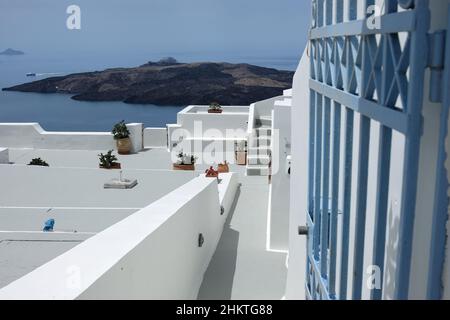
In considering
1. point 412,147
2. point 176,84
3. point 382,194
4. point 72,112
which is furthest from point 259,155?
point 176,84

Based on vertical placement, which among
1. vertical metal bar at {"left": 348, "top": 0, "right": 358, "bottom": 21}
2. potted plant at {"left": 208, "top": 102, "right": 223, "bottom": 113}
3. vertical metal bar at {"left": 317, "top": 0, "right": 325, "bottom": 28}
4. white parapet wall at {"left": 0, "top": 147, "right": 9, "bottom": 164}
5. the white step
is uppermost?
vertical metal bar at {"left": 317, "top": 0, "right": 325, "bottom": 28}

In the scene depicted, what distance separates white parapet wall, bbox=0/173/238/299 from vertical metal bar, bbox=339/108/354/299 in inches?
46.6

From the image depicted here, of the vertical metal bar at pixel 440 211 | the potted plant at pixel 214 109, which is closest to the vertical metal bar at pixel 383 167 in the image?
the vertical metal bar at pixel 440 211

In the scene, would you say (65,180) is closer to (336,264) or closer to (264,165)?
(264,165)

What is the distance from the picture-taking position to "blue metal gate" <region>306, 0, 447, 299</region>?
4.65ft

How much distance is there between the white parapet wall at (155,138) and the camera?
52.9ft

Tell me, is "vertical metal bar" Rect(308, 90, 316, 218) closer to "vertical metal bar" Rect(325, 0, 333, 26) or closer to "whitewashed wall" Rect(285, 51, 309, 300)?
"whitewashed wall" Rect(285, 51, 309, 300)

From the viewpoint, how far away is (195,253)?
17.9ft

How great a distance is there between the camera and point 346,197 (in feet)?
7.38

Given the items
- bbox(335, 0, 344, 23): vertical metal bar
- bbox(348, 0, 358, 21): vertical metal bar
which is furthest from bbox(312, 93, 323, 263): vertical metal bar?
bbox(348, 0, 358, 21): vertical metal bar

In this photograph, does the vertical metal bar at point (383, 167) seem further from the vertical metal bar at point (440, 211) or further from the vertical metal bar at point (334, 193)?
the vertical metal bar at point (334, 193)

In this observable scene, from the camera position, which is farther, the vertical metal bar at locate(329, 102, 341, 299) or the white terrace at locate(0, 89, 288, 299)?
the white terrace at locate(0, 89, 288, 299)

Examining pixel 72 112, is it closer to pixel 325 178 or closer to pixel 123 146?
pixel 123 146

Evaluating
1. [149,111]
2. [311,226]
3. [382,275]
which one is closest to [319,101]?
[311,226]
